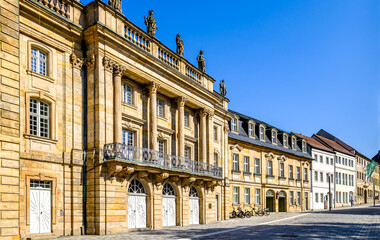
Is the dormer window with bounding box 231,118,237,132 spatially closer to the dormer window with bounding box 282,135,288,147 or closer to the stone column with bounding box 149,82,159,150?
the dormer window with bounding box 282,135,288,147

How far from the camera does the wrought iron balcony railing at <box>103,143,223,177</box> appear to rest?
20734 millimetres

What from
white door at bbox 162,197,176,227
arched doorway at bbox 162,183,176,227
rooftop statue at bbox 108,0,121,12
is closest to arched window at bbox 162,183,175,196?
arched doorway at bbox 162,183,176,227

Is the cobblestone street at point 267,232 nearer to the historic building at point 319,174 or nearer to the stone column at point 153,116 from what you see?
the stone column at point 153,116

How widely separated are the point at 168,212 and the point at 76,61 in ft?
37.7

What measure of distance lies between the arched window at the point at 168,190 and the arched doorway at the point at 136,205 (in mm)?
2483

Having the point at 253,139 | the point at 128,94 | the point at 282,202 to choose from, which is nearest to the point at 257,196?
the point at 253,139

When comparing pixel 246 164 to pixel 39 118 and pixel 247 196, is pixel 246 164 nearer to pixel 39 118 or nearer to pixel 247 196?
pixel 247 196

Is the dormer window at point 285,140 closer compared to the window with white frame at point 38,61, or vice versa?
the window with white frame at point 38,61

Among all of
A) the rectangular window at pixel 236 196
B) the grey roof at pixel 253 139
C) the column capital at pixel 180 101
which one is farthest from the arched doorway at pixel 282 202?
the column capital at pixel 180 101

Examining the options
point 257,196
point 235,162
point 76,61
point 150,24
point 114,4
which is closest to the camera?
point 76,61

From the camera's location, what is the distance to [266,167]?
4591 cm

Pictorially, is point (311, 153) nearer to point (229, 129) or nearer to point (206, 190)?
point (229, 129)

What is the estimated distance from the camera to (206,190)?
30953mm

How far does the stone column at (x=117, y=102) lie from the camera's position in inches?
851
